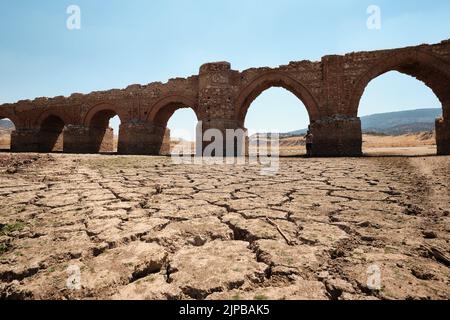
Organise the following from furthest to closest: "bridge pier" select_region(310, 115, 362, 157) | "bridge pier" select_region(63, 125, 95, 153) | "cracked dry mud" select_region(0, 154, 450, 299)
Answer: "bridge pier" select_region(63, 125, 95, 153)
"bridge pier" select_region(310, 115, 362, 157)
"cracked dry mud" select_region(0, 154, 450, 299)

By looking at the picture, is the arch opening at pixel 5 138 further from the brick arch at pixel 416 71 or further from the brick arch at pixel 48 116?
the brick arch at pixel 416 71

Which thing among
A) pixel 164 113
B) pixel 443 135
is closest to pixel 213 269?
pixel 443 135

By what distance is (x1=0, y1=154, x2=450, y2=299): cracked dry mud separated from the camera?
1296mm

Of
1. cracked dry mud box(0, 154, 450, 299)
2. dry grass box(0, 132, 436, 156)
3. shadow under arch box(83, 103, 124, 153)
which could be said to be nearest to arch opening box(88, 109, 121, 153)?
shadow under arch box(83, 103, 124, 153)

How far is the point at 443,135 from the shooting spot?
11.2 m

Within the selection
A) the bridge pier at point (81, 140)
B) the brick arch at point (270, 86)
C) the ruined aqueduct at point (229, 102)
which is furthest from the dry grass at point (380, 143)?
the brick arch at point (270, 86)

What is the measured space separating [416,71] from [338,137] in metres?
4.14

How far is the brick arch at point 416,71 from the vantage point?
1077 cm

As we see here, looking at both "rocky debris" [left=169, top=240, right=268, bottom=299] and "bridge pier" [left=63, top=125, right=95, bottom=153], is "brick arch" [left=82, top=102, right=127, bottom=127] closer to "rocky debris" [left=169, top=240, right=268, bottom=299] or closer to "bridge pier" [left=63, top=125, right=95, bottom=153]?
"bridge pier" [left=63, top=125, right=95, bottom=153]

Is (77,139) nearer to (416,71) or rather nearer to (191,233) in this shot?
(191,233)

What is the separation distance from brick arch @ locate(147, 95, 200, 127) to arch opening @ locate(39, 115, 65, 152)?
7600 millimetres

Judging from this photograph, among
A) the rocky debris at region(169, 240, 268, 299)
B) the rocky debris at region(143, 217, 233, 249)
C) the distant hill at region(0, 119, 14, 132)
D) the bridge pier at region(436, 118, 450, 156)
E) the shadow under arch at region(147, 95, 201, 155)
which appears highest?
the distant hill at region(0, 119, 14, 132)

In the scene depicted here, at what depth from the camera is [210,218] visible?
7.82 ft

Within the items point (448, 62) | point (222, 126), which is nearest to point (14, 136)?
point (222, 126)
